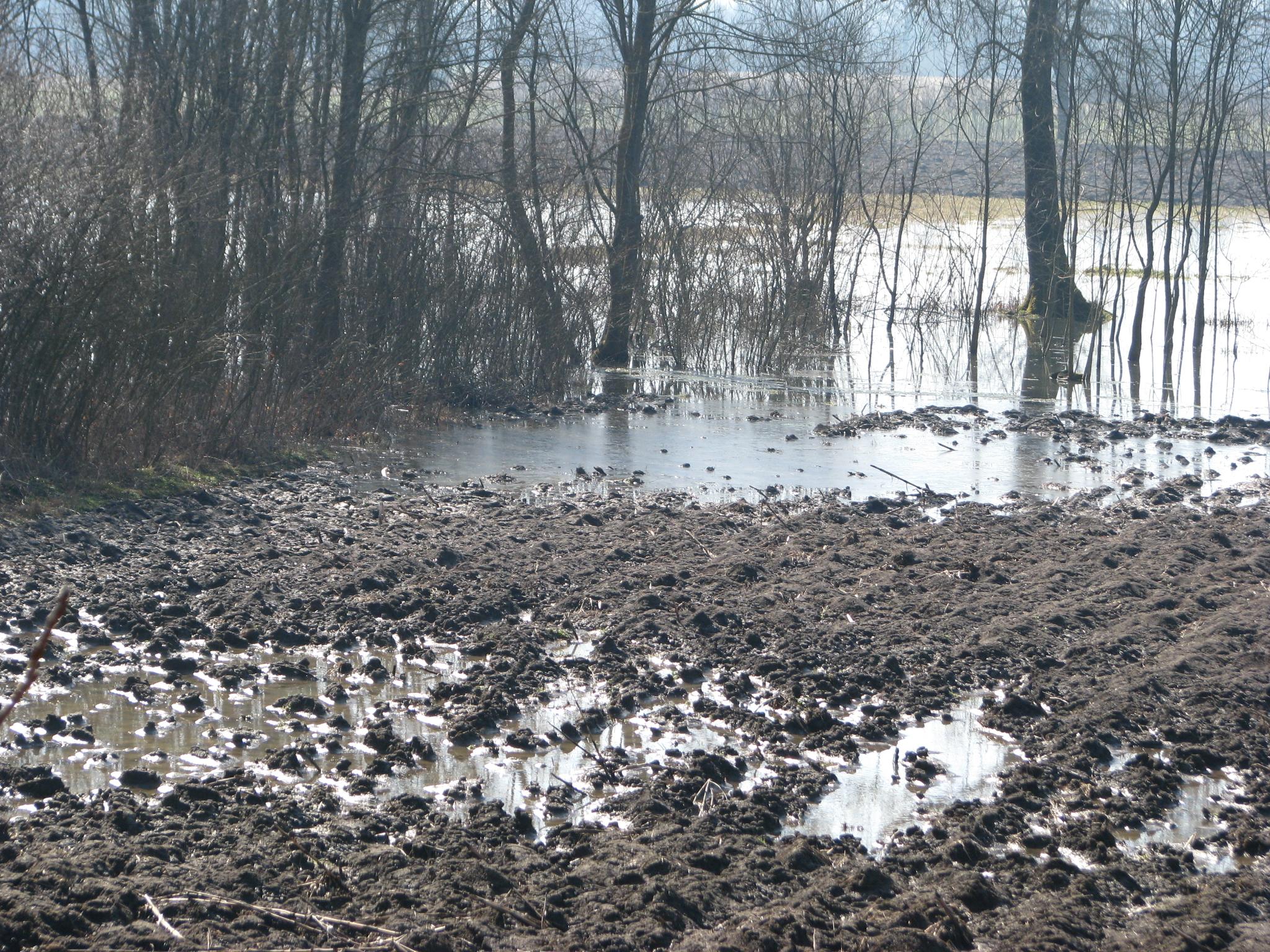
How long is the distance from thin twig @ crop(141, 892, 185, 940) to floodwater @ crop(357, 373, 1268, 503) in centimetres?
625

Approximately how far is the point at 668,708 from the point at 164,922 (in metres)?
2.38

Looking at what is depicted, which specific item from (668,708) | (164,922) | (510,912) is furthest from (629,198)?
(164,922)

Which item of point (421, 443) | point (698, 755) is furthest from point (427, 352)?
point (698, 755)

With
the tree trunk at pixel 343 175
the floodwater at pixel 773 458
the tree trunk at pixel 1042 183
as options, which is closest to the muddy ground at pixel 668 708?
the floodwater at pixel 773 458

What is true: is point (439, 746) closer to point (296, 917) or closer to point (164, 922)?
point (296, 917)

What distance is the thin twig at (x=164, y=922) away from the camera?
311 centimetres

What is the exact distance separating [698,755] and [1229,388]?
48.3 ft

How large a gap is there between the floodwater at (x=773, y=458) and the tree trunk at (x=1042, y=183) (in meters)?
11.4

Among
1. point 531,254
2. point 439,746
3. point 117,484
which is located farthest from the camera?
point 531,254

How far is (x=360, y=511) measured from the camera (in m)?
8.45

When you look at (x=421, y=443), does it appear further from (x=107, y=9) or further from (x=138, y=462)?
(x=107, y=9)

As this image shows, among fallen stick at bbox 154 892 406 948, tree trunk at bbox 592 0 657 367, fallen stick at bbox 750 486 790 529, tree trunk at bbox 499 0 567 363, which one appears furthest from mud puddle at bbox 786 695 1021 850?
tree trunk at bbox 592 0 657 367

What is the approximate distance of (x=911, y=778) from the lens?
14.8ft

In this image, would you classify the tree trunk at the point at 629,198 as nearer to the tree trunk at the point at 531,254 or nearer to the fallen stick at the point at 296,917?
the tree trunk at the point at 531,254
